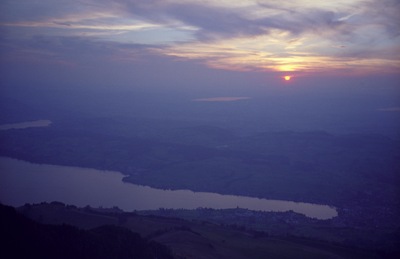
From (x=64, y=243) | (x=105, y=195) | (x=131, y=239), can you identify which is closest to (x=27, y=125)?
(x=105, y=195)

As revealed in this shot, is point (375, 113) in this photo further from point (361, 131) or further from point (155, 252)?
point (155, 252)

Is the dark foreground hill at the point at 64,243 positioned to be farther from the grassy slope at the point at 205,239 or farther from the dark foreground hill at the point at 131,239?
the grassy slope at the point at 205,239

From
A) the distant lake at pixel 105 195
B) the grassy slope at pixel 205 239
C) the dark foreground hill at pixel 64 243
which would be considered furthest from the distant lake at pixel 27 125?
the dark foreground hill at pixel 64 243

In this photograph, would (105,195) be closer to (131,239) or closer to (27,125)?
(131,239)

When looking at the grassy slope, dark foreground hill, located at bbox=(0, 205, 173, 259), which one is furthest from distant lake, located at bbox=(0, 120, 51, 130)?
dark foreground hill, located at bbox=(0, 205, 173, 259)

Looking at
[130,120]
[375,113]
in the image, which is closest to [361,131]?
[375,113]
